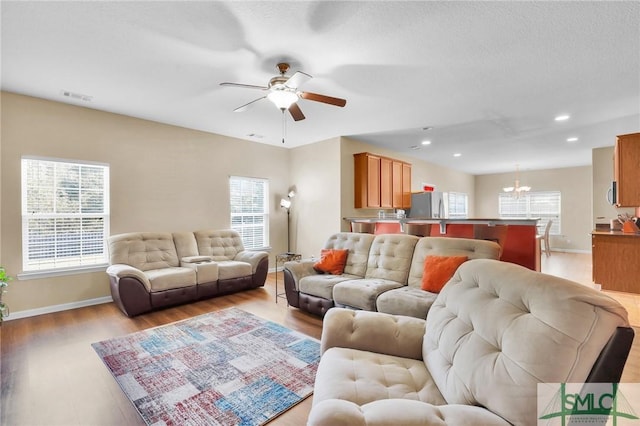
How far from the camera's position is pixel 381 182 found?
20.0 ft

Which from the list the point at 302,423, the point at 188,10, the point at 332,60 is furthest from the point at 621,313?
the point at 188,10

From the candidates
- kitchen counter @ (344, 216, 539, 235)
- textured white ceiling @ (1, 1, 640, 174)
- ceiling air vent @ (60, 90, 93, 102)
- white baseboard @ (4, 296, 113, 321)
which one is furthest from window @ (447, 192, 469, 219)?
ceiling air vent @ (60, 90, 93, 102)

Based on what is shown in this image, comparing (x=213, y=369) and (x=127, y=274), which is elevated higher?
(x=127, y=274)

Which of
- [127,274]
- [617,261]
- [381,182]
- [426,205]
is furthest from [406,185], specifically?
[127,274]

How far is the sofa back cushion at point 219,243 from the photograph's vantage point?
16.0ft

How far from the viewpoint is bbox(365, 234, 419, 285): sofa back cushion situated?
11.0 ft

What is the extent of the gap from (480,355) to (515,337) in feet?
0.57

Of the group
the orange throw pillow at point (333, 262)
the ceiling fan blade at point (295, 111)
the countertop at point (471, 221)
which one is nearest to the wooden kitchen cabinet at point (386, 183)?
the countertop at point (471, 221)

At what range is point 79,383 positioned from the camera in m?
2.21

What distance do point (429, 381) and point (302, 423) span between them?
89 cm

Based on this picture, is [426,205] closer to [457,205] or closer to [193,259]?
[457,205]

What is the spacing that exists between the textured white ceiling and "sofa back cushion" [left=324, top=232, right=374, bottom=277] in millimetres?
1808

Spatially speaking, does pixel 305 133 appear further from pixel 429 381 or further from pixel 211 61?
pixel 429 381

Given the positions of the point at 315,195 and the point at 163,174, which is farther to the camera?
the point at 315,195
